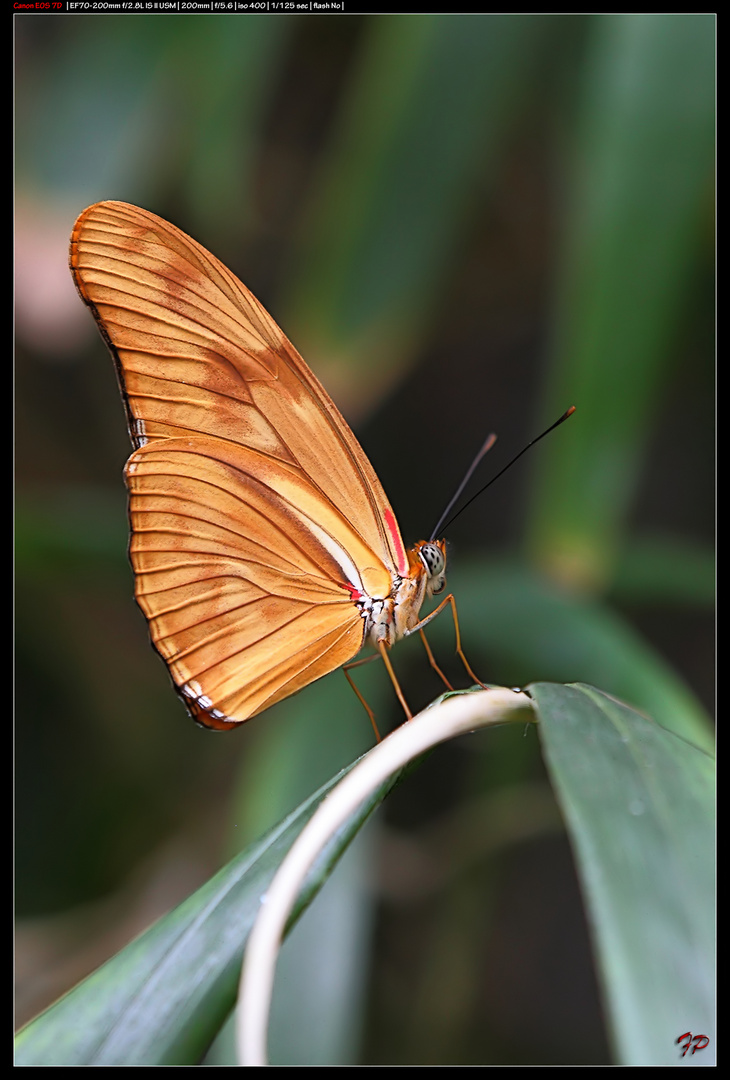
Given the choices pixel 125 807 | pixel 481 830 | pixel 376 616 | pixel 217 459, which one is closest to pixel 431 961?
pixel 481 830

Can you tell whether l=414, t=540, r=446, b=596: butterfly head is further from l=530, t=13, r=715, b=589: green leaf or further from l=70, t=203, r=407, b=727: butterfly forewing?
l=530, t=13, r=715, b=589: green leaf

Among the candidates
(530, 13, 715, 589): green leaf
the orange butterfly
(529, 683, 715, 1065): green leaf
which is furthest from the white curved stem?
(530, 13, 715, 589): green leaf

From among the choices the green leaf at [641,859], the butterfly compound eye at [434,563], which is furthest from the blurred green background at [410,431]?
the green leaf at [641,859]

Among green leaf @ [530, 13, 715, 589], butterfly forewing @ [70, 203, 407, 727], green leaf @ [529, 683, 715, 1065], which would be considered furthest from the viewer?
green leaf @ [530, 13, 715, 589]

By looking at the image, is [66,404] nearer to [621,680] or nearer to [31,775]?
[31,775]

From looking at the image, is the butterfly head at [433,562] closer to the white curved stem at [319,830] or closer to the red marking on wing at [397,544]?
the red marking on wing at [397,544]

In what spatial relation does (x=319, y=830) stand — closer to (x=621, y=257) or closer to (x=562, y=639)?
(x=562, y=639)

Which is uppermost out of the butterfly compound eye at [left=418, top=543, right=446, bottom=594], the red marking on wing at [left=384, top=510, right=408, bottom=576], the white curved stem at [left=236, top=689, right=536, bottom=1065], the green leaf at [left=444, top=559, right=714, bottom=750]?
the red marking on wing at [left=384, top=510, right=408, bottom=576]

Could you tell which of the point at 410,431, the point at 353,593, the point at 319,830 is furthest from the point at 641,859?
the point at 410,431
